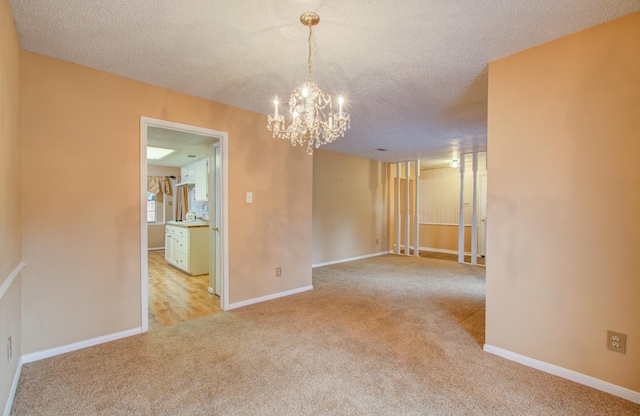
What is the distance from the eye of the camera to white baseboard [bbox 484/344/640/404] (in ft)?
5.97

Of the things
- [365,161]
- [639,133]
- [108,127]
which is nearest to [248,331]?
[108,127]

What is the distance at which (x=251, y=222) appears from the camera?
141 inches

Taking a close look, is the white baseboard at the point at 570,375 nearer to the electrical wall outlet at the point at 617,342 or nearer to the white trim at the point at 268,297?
the electrical wall outlet at the point at 617,342

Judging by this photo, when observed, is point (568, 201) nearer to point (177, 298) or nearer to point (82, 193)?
point (82, 193)

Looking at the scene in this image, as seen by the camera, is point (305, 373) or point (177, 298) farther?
point (177, 298)

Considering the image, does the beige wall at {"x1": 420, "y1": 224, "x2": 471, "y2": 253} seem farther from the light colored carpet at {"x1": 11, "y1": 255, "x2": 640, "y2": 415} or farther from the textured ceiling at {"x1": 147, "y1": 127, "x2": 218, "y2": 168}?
the textured ceiling at {"x1": 147, "y1": 127, "x2": 218, "y2": 168}

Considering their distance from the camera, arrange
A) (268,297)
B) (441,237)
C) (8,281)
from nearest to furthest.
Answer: (8,281) → (268,297) → (441,237)

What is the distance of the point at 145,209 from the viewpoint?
A: 109 inches

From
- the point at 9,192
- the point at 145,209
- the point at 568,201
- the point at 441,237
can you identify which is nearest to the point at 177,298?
the point at 145,209

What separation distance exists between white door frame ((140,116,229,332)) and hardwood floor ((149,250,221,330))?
0.25 m

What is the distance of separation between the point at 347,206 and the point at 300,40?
471 centimetres

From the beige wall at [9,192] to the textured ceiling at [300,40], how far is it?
10.0 inches

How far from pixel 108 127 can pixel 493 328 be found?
3733 millimetres

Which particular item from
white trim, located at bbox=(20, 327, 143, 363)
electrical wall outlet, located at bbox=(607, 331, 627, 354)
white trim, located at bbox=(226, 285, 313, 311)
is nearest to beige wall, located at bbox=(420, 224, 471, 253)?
white trim, located at bbox=(226, 285, 313, 311)
